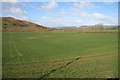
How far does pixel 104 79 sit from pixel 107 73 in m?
1.06

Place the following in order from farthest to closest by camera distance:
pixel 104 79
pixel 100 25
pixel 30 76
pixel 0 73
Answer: pixel 100 25, pixel 0 73, pixel 30 76, pixel 104 79

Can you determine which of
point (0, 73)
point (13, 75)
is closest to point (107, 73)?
point (13, 75)

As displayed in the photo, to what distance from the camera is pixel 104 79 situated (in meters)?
6.45

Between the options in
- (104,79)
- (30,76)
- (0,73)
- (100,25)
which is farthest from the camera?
(100,25)

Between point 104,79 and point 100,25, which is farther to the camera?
point 100,25

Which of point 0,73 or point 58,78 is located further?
point 0,73

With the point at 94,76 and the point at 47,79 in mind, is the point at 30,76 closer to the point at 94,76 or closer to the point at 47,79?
the point at 47,79

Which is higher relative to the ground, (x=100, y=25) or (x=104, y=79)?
(x=100, y=25)

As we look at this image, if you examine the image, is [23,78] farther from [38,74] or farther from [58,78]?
[58,78]

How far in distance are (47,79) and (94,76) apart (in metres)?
3.24

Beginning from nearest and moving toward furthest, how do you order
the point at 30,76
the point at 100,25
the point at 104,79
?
the point at 104,79
the point at 30,76
the point at 100,25

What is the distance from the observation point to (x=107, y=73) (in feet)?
24.0

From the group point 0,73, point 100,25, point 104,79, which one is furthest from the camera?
point 100,25

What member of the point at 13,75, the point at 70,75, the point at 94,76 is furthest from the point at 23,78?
the point at 94,76
